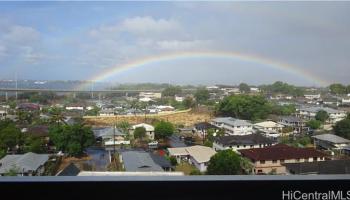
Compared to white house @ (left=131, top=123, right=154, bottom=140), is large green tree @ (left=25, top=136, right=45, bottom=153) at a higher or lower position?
lower

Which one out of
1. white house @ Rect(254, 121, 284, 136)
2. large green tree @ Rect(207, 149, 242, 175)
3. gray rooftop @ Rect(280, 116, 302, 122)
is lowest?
large green tree @ Rect(207, 149, 242, 175)

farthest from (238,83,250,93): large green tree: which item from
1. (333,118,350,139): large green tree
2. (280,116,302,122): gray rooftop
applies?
(333,118,350,139): large green tree

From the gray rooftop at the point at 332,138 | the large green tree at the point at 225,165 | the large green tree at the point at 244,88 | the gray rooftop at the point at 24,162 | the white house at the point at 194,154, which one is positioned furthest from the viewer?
the large green tree at the point at 244,88

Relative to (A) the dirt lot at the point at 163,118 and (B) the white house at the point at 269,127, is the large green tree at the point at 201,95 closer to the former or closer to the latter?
(A) the dirt lot at the point at 163,118

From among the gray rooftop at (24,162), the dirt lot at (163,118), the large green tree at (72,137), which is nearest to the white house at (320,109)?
the dirt lot at (163,118)

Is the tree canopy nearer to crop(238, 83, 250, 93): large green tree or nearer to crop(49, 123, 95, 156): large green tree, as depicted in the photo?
crop(238, 83, 250, 93): large green tree

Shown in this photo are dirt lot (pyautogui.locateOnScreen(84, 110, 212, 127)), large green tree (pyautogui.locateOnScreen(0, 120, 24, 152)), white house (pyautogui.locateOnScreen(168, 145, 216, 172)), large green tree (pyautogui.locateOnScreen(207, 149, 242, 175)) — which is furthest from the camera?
dirt lot (pyautogui.locateOnScreen(84, 110, 212, 127))

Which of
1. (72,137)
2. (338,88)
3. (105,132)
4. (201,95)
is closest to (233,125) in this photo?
(201,95)
